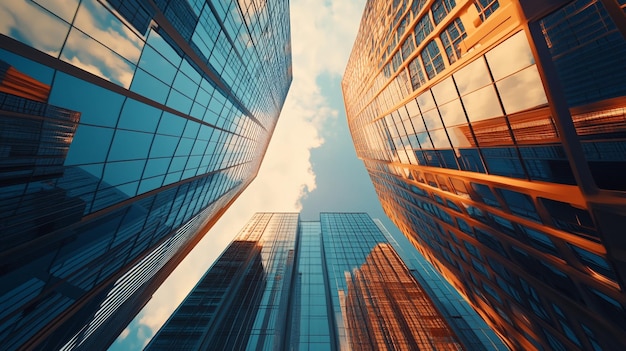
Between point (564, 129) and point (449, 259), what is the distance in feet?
82.0

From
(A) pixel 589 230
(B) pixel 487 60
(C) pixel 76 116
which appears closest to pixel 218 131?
(C) pixel 76 116

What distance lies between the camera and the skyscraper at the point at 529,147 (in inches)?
311

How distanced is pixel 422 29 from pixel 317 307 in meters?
50.0

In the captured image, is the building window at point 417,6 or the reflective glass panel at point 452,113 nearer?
the reflective glass panel at point 452,113

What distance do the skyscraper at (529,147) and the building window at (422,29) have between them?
98mm

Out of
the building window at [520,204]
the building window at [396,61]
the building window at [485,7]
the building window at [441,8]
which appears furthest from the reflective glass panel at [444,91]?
the building window at [396,61]

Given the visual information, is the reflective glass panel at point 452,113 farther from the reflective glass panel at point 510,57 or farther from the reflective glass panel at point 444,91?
the reflective glass panel at point 510,57

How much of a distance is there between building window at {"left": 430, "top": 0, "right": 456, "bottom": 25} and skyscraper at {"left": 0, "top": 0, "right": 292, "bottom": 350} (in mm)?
16982

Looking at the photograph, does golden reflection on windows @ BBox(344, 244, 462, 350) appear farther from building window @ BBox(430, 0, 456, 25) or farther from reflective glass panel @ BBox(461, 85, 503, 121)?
building window @ BBox(430, 0, 456, 25)

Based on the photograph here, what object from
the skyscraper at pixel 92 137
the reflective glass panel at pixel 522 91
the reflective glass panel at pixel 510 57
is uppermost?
the reflective glass panel at pixel 510 57

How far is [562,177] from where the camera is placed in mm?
9703

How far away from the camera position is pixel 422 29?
17953 mm

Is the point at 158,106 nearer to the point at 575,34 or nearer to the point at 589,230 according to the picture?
the point at 575,34

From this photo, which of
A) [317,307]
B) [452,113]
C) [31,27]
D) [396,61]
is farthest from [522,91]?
[317,307]
